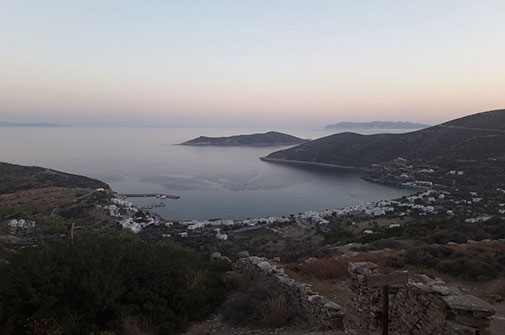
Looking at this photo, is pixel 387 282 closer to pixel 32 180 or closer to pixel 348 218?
pixel 348 218

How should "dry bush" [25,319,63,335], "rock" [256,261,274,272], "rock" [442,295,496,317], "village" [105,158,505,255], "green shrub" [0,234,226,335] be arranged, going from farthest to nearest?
"village" [105,158,505,255], "rock" [256,261,274,272], "green shrub" [0,234,226,335], "dry bush" [25,319,63,335], "rock" [442,295,496,317]

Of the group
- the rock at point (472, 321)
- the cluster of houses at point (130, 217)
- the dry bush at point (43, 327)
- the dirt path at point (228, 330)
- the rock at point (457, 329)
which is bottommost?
the cluster of houses at point (130, 217)

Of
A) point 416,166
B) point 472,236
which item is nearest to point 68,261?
point 472,236

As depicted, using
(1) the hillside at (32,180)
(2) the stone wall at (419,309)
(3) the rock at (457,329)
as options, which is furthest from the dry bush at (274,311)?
(1) the hillside at (32,180)

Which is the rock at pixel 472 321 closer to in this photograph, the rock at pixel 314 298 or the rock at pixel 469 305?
the rock at pixel 469 305

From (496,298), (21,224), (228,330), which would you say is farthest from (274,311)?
(21,224)

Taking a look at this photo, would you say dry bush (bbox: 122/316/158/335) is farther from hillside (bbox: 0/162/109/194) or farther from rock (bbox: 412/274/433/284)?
hillside (bbox: 0/162/109/194)

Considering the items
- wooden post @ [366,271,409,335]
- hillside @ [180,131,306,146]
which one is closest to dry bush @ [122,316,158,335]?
wooden post @ [366,271,409,335]

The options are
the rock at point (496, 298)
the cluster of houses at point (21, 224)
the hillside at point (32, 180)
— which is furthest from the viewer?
the hillside at point (32, 180)
